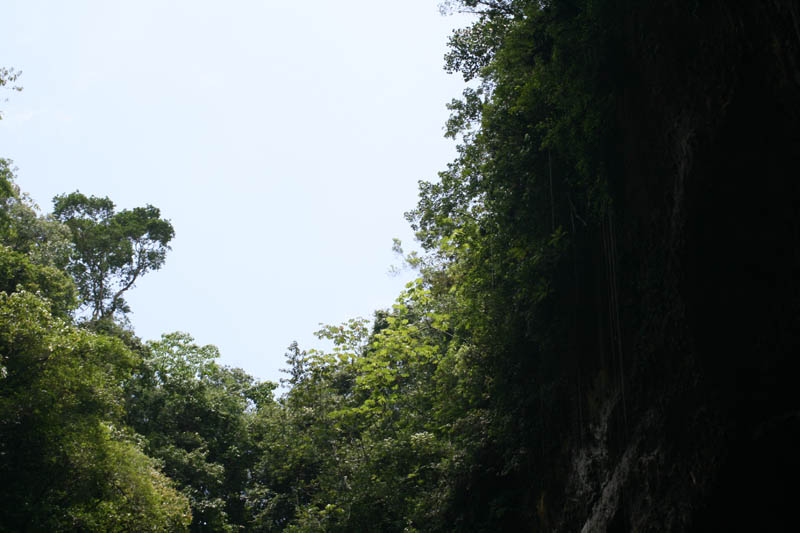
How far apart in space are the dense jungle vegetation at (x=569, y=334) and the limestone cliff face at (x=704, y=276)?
20mm

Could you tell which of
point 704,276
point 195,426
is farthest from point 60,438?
point 704,276

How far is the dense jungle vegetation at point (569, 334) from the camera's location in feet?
14.6

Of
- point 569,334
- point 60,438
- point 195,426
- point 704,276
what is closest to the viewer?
point 704,276

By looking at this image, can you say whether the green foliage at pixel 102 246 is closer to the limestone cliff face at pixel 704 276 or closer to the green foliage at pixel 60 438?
the green foliage at pixel 60 438

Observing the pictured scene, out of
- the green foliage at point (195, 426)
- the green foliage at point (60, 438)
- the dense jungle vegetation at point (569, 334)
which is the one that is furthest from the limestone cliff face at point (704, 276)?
the green foliage at point (195, 426)

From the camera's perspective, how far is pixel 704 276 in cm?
504

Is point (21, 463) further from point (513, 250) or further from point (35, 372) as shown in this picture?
point (513, 250)

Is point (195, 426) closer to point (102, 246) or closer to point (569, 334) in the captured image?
point (102, 246)

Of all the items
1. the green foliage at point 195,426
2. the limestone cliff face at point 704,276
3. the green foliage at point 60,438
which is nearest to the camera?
the limestone cliff face at point 704,276

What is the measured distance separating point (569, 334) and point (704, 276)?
2.87 metres

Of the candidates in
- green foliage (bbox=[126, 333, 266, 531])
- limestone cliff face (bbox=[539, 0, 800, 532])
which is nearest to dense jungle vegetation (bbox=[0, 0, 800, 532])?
limestone cliff face (bbox=[539, 0, 800, 532])

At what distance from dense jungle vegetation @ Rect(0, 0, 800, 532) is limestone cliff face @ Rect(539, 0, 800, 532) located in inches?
0.8

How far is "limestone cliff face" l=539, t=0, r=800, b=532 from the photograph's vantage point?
424cm

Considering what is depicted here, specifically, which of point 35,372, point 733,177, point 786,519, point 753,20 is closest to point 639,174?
point 733,177
